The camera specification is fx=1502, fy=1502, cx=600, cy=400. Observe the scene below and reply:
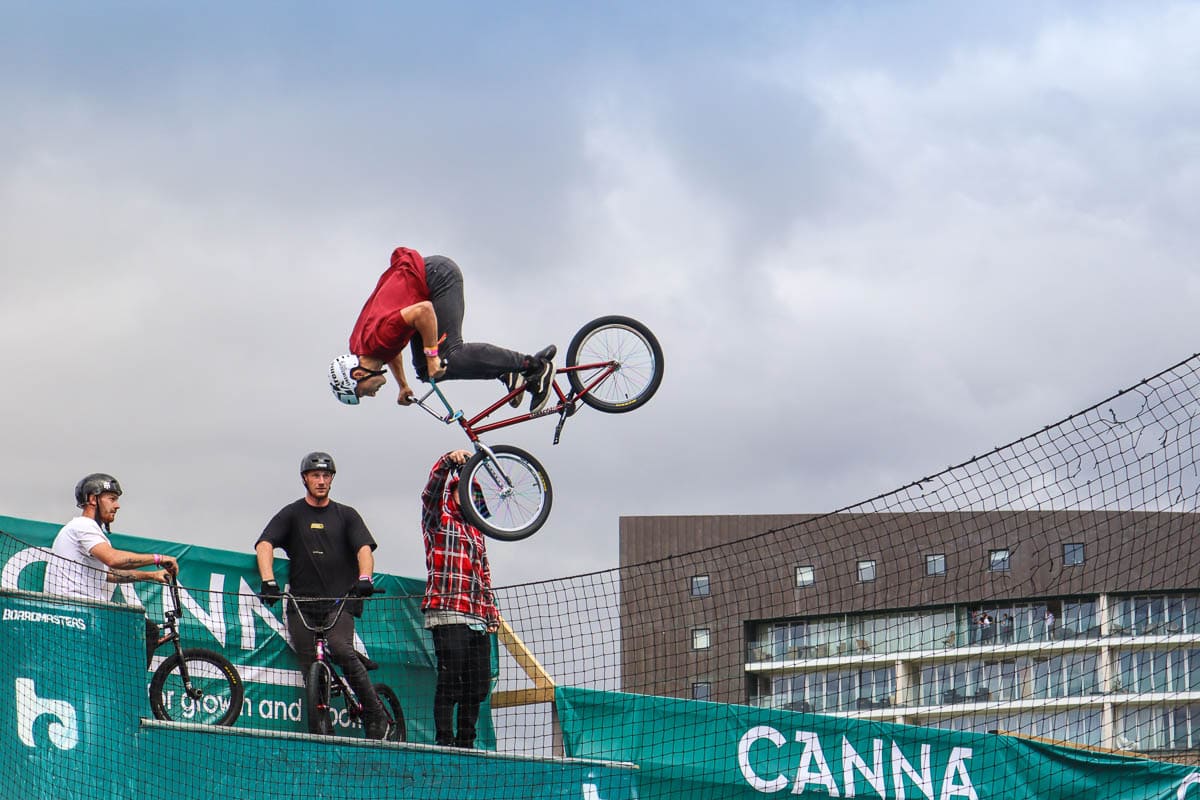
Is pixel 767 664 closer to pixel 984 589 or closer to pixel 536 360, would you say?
pixel 984 589

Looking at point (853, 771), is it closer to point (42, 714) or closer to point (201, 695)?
point (201, 695)

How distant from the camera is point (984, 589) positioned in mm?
55312

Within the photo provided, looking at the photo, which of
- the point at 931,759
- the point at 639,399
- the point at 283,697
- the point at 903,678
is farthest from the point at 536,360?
the point at 903,678

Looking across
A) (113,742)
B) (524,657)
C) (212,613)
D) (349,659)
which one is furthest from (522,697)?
(113,742)

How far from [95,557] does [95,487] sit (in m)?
0.36

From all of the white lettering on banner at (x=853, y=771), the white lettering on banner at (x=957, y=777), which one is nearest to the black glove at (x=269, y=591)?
the white lettering on banner at (x=853, y=771)

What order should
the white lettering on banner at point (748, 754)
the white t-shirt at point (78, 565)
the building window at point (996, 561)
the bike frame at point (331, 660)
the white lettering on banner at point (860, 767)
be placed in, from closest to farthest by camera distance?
the building window at point (996, 561)
the white t-shirt at point (78, 565)
the bike frame at point (331, 660)
the white lettering on banner at point (748, 754)
the white lettering on banner at point (860, 767)

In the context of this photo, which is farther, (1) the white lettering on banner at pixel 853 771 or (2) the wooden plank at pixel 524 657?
(2) the wooden plank at pixel 524 657

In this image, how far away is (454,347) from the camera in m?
8.30

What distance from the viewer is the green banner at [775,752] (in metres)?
8.74

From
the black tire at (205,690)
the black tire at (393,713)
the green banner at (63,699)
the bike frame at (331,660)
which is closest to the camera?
the green banner at (63,699)

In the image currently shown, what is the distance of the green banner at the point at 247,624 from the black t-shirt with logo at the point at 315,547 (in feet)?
0.84

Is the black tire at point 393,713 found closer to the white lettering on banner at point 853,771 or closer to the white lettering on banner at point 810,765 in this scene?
the white lettering on banner at point 853,771

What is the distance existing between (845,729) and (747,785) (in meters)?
0.69
